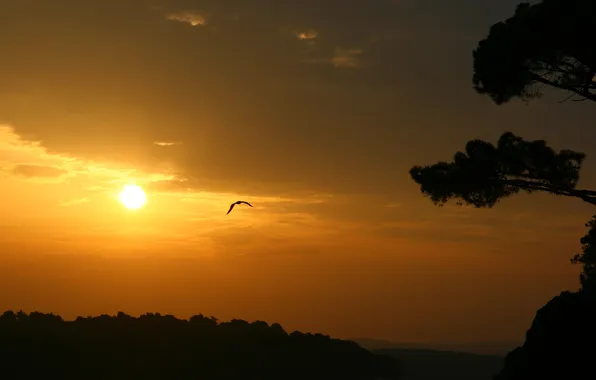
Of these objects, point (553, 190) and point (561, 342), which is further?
point (553, 190)

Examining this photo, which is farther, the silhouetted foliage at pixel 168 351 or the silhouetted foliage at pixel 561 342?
the silhouetted foliage at pixel 168 351

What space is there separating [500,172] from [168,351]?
170 feet

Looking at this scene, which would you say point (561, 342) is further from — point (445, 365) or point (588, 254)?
point (445, 365)

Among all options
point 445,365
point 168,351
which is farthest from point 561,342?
point 445,365

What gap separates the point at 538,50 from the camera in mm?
27641

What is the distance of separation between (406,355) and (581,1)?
278ft

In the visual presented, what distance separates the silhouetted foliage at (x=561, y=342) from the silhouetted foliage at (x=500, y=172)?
6394 mm

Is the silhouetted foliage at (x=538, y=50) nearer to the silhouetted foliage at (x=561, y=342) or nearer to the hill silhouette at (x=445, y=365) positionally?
the silhouetted foliage at (x=561, y=342)

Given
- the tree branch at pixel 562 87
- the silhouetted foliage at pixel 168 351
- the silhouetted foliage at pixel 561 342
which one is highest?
the tree branch at pixel 562 87

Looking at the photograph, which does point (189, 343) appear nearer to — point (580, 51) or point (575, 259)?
point (575, 259)

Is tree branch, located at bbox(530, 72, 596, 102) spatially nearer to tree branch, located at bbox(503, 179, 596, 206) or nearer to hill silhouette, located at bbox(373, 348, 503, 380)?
tree branch, located at bbox(503, 179, 596, 206)

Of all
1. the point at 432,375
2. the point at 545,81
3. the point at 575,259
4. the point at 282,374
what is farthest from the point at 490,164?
the point at 432,375

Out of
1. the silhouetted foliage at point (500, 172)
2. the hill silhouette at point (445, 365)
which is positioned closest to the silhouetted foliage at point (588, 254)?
the silhouetted foliage at point (500, 172)

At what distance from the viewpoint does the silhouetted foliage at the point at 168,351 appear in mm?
69544
